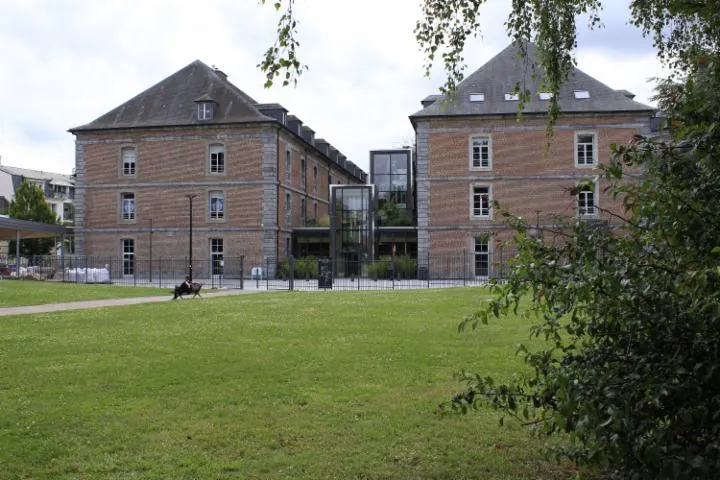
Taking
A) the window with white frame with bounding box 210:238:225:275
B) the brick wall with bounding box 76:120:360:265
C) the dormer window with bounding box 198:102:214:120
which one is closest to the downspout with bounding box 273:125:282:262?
the brick wall with bounding box 76:120:360:265

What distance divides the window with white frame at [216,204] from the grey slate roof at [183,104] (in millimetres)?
4502

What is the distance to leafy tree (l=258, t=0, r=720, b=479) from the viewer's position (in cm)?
270

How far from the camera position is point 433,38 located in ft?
19.6

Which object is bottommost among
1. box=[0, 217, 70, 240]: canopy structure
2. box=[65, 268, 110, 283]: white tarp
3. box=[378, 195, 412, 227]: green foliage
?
box=[65, 268, 110, 283]: white tarp

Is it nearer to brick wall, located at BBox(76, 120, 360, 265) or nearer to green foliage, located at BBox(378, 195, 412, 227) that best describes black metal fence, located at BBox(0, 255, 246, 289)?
brick wall, located at BBox(76, 120, 360, 265)

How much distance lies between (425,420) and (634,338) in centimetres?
302

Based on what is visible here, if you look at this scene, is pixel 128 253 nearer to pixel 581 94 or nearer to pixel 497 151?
pixel 497 151

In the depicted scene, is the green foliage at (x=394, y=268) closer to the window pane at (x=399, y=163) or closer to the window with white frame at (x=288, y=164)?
the window with white frame at (x=288, y=164)

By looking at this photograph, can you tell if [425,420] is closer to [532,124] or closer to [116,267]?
[532,124]

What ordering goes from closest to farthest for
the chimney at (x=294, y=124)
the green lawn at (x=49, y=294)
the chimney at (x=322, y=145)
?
the green lawn at (x=49, y=294)
the chimney at (x=294, y=124)
the chimney at (x=322, y=145)

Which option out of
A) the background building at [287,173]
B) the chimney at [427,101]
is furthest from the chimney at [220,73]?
the chimney at [427,101]

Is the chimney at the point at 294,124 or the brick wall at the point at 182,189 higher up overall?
the chimney at the point at 294,124

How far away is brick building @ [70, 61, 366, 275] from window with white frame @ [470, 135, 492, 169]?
11.9 meters

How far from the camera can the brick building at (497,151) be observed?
3850cm
